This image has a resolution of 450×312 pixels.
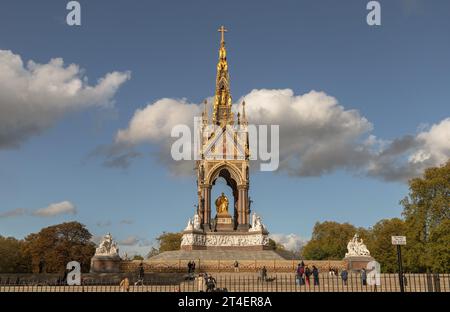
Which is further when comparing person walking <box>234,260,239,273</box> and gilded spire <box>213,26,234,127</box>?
gilded spire <box>213,26,234,127</box>

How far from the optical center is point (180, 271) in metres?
37.8

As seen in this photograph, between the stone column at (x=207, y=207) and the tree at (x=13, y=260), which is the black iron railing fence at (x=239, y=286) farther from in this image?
the tree at (x=13, y=260)

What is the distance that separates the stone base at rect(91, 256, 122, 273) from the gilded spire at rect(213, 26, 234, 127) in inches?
812

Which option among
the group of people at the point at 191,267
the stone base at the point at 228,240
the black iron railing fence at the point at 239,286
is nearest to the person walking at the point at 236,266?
the group of people at the point at 191,267

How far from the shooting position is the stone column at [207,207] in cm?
4799

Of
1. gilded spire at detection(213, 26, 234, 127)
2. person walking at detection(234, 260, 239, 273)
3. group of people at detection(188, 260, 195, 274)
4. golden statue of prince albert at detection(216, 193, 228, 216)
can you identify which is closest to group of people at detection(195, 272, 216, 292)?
group of people at detection(188, 260, 195, 274)

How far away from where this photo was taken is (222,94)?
180 ft

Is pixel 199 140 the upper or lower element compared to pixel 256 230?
upper

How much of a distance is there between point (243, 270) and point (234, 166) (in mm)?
13787

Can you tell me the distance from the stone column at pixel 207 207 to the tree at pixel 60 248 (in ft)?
67.6

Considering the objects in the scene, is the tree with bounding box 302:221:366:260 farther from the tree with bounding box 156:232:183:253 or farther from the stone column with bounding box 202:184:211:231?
the stone column with bounding box 202:184:211:231

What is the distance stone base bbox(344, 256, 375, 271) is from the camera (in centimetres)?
3872
